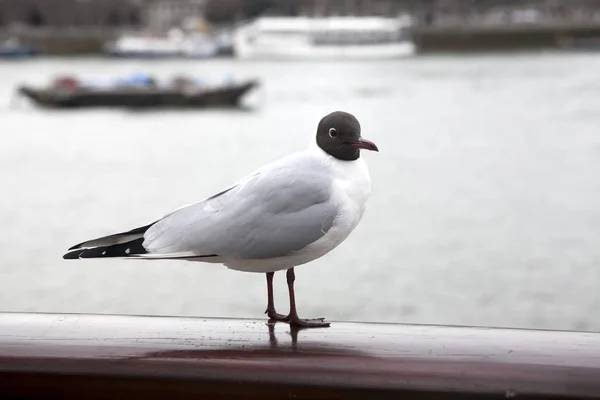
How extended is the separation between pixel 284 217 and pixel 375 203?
239 inches

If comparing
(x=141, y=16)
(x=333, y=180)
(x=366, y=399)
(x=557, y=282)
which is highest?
(x=141, y=16)

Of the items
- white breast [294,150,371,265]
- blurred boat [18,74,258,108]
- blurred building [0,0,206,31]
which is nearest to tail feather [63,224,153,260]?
white breast [294,150,371,265]

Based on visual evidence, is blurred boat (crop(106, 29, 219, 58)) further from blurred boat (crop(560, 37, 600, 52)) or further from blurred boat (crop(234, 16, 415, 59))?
blurred boat (crop(560, 37, 600, 52))

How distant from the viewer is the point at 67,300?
451cm

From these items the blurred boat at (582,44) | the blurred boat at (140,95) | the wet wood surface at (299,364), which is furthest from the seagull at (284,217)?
the blurred boat at (582,44)

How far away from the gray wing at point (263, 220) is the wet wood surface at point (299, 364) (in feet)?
0.34

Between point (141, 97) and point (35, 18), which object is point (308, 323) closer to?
point (141, 97)

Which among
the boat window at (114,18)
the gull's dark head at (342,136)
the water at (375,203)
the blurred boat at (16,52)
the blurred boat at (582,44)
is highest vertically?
the boat window at (114,18)

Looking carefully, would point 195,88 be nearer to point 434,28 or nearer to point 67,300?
point 67,300

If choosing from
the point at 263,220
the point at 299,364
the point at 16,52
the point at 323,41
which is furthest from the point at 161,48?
the point at 299,364

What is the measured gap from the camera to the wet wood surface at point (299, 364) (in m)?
0.59

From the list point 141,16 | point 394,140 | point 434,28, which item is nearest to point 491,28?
point 434,28

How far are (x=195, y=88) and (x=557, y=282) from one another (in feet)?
35.3

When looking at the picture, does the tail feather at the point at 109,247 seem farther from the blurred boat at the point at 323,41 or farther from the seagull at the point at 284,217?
the blurred boat at the point at 323,41
